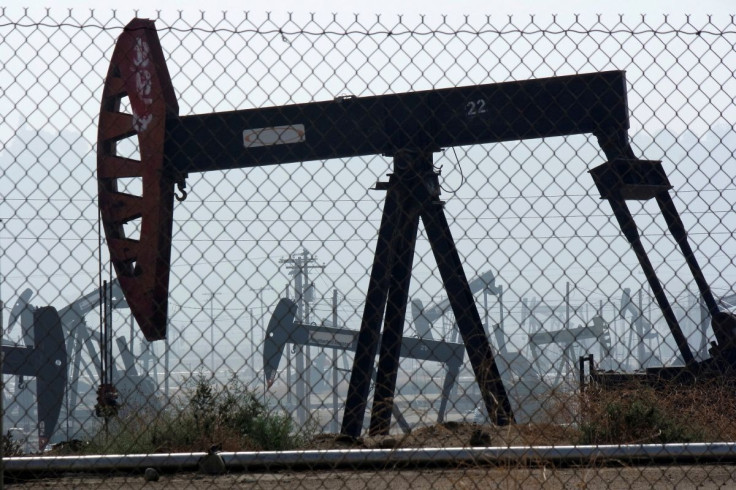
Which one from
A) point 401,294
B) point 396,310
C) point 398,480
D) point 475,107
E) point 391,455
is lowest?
point 398,480

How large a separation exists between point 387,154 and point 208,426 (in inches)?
107

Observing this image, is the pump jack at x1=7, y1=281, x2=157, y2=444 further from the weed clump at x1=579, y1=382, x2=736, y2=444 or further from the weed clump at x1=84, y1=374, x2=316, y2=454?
the weed clump at x1=579, y1=382, x2=736, y2=444

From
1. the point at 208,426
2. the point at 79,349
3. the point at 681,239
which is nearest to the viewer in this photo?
the point at 681,239

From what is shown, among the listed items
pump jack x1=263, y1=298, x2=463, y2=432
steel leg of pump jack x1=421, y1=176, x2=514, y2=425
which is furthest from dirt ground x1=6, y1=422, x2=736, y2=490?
steel leg of pump jack x1=421, y1=176, x2=514, y2=425

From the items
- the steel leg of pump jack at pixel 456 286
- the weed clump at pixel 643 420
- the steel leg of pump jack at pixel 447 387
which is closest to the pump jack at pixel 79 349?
the steel leg of pump jack at pixel 447 387

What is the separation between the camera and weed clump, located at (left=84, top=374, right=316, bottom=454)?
620 cm

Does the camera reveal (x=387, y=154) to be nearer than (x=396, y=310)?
No

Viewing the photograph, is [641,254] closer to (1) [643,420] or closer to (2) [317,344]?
(1) [643,420]

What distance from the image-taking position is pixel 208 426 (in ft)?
21.2

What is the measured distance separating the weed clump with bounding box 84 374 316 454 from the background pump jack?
31.6 inches

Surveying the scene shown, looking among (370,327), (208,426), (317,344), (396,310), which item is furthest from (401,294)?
(317,344)

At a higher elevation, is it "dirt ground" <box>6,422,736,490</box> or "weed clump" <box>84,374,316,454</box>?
"weed clump" <box>84,374,316,454</box>

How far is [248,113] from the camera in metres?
7.89

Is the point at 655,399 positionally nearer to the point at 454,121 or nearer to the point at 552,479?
the point at 552,479
